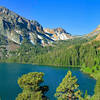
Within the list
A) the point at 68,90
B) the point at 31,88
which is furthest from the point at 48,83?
the point at 31,88

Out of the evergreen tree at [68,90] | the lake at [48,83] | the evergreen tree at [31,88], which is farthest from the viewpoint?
the lake at [48,83]

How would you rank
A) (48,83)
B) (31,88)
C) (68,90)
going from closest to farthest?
(31,88) → (68,90) → (48,83)

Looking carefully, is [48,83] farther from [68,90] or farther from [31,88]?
[31,88]

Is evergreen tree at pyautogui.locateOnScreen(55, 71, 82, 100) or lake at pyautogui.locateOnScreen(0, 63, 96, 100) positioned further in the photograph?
lake at pyautogui.locateOnScreen(0, 63, 96, 100)

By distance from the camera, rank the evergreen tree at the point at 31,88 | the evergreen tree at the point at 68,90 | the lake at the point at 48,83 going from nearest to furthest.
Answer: the evergreen tree at the point at 31,88 < the evergreen tree at the point at 68,90 < the lake at the point at 48,83

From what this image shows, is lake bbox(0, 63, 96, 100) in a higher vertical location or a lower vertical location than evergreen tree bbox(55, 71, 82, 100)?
lower

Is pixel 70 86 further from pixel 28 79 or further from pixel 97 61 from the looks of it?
pixel 97 61

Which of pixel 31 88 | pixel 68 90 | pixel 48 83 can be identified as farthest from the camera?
pixel 48 83

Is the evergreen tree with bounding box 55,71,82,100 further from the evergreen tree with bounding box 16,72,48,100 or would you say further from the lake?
the lake

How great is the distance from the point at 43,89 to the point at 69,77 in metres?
6.30

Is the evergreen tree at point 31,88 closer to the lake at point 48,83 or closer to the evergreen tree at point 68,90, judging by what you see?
the evergreen tree at point 68,90

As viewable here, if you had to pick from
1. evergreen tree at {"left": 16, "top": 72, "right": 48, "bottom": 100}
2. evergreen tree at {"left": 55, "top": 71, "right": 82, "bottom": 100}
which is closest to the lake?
evergreen tree at {"left": 55, "top": 71, "right": 82, "bottom": 100}

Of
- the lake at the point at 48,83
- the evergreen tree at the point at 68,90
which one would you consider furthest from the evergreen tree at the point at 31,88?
the lake at the point at 48,83

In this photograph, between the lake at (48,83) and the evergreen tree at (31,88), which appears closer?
the evergreen tree at (31,88)
